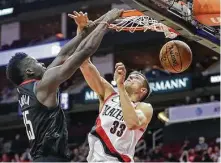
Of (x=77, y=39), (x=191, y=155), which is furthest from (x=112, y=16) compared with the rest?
(x=191, y=155)

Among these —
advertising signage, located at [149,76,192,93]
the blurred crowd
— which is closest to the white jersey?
the blurred crowd

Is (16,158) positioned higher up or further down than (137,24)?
further down

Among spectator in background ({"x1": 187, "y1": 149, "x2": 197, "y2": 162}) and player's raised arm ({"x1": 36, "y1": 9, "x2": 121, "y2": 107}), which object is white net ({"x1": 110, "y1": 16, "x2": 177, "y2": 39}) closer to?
player's raised arm ({"x1": 36, "y1": 9, "x2": 121, "y2": 107})

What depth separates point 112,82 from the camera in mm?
12164

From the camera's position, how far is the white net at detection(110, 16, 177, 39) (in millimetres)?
5062

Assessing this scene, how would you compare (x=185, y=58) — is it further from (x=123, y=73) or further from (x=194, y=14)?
Result: (x=123, y=73)

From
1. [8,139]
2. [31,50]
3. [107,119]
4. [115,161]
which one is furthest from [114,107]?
[8,139]

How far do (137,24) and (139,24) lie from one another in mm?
23

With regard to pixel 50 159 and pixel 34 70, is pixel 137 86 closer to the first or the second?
pixel 34 70

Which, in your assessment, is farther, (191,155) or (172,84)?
(172,84)

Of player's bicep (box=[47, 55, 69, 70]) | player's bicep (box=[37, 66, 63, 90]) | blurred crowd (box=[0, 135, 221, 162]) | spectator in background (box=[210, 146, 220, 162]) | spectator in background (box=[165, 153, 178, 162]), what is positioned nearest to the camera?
player's bicep (box=[37, 66, 63, 90])

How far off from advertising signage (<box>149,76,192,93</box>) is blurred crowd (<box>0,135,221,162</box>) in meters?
1.48

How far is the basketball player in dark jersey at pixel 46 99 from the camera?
11.1ft

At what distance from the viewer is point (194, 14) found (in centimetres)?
549
